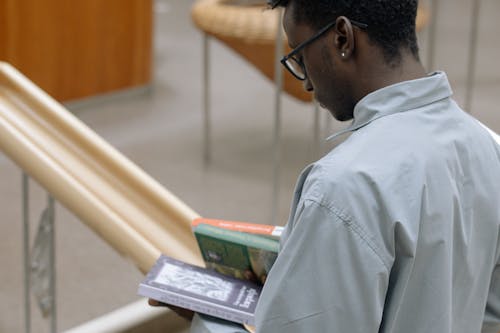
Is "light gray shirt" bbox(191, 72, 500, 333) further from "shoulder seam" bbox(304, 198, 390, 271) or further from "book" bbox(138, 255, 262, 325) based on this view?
"book" bbox(138, 255, 262, 325)

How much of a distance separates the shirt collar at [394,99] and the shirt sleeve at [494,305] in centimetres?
31

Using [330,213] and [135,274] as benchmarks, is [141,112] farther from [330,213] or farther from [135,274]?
[330,213]

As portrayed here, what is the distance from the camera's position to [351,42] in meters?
1.19

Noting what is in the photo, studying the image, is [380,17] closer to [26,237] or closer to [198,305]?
[198,305]

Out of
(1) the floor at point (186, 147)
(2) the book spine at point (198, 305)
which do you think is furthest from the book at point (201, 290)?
(1) the floor at point (186, 147)

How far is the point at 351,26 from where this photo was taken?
1180 millimetres

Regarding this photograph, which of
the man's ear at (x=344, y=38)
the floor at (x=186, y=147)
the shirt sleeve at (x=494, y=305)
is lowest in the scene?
the floor at (x=186, y=147)

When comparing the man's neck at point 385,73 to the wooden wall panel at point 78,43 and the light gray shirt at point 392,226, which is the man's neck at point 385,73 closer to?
the light gray shirt at point 392,226

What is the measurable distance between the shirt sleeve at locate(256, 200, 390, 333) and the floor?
2.13 meters

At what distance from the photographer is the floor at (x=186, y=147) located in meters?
3.36

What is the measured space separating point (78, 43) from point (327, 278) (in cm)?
423

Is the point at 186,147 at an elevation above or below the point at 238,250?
below

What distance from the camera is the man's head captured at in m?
1.18

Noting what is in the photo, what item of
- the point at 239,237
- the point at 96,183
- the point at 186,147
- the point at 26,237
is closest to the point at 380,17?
the point at 239,237
